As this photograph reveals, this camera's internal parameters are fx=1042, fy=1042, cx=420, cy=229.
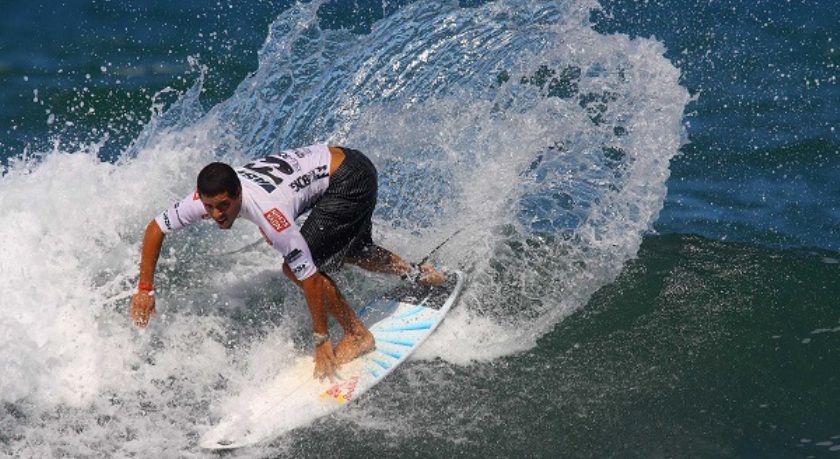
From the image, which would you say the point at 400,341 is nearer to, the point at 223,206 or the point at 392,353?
the point at 392,353

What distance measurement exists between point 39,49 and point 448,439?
749cm

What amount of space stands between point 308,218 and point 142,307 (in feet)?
3.82

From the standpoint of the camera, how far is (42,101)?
1057cm

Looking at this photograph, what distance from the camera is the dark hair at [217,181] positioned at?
226 inches

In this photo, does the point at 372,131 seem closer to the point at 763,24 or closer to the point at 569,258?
the point at 569,258

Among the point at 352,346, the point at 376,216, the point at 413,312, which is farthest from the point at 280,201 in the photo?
the point at 376,216

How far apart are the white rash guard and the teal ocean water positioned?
105cm

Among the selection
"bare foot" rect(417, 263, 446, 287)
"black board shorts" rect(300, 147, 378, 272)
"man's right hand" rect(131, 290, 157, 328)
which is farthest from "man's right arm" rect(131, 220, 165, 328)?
"bare foot" rect(417, 263, 446, 287)

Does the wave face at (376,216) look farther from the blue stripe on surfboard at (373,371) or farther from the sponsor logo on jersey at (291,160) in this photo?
the sponsor logo on jersey at (291,160)

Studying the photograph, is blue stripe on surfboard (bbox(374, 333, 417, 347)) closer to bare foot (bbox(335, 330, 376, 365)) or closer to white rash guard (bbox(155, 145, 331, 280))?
bare foot (bbox(335, 330, 376, 365))

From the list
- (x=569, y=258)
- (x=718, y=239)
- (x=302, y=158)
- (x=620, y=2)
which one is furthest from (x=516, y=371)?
(x=620, y=2)

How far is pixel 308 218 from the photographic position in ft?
21.8

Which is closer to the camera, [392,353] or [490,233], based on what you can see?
[392,353]

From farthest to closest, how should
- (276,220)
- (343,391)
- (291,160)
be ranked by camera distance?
(343,391) → (291,160) → (276,220)
